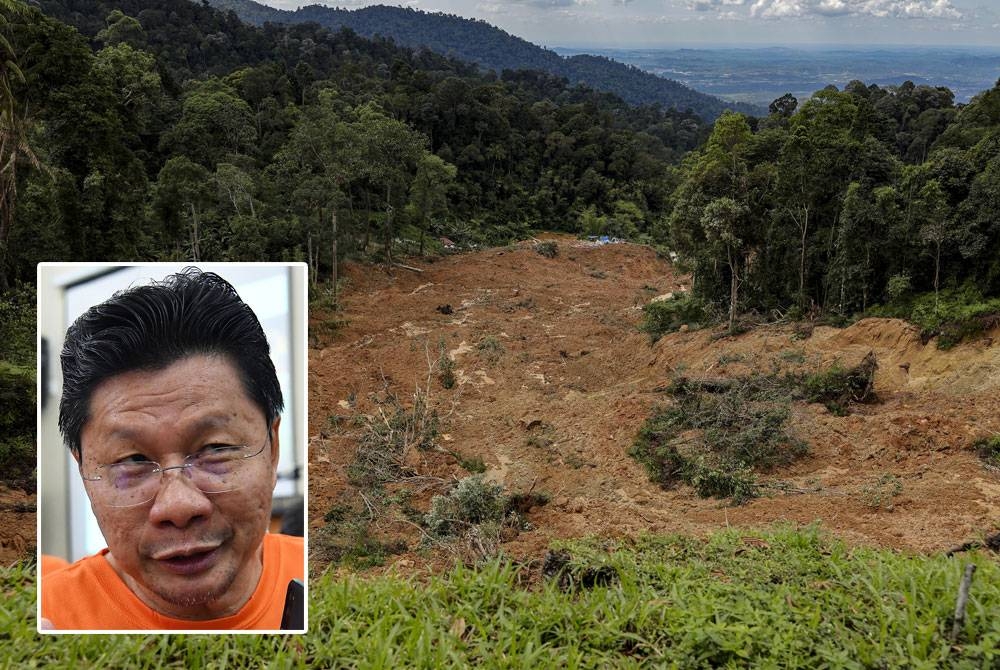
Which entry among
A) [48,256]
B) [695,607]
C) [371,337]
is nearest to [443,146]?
[371,337]

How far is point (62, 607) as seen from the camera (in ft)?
6.75

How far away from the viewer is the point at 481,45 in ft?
506

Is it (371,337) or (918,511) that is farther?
(371,337)

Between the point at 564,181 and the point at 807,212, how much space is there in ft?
77.4

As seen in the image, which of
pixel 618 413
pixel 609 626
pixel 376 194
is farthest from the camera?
pixel 376 194

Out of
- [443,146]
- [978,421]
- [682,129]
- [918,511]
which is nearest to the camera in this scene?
[918,511]

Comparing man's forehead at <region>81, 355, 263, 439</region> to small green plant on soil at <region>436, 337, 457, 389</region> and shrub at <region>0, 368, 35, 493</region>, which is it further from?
small green plant on soil at <region>436, 337, 457, 389</region>

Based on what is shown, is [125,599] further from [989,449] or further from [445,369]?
[445,369]

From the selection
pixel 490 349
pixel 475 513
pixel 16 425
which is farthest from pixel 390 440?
pixel 490 349

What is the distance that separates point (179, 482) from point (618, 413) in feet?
29.0

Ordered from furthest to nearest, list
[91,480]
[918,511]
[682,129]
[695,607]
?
[682,129], [918,511], [695,607], [91,480]

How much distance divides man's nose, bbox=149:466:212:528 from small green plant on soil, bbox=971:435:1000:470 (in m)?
8.09

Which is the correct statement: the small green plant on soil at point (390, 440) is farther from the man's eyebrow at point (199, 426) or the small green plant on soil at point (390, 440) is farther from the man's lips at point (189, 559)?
the man's eyebrow at point (199, 426)

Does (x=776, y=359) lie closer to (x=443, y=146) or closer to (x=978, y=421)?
(x=978, y=421)
